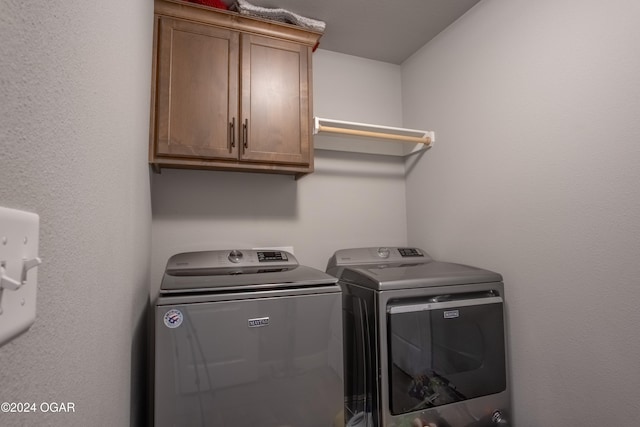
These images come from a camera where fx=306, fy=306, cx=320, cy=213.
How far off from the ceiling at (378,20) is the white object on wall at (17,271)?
1.86 m

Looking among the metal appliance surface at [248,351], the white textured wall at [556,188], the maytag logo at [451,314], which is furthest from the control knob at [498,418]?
the metal appliance surface at [248,351]

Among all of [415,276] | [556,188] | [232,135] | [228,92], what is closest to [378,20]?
[228,92]

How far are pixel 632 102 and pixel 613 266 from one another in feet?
2.03

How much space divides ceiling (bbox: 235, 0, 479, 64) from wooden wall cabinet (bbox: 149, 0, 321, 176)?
19 cm

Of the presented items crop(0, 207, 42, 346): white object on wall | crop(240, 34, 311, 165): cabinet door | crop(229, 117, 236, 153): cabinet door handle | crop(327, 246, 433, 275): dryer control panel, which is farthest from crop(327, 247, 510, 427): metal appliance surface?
crop(0, 207, 42, 346): white object on wall

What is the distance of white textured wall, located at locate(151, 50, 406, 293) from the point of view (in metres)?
1.79

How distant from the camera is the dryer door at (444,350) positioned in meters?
1.37

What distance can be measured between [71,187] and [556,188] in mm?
1705

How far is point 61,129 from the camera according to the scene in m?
0.45

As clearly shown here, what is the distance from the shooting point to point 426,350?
1415mm

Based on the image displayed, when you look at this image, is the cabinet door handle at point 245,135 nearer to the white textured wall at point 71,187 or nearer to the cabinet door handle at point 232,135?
the cabinet door handle at point 232,135

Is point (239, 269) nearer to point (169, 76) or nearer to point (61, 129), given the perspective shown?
point (169, 76)

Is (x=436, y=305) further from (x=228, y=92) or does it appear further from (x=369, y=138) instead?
(x=228, y=92)

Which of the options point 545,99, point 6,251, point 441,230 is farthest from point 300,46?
point 6,251
